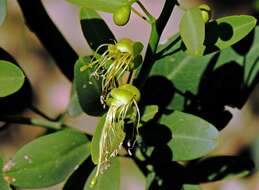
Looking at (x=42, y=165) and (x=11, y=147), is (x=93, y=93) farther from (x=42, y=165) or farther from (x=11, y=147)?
(x=11, y=147)

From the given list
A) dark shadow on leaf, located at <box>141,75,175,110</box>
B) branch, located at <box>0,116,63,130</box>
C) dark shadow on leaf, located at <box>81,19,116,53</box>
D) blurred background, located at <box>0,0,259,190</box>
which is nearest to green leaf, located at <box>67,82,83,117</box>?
branch, located at <box>0,116,63,130</box>

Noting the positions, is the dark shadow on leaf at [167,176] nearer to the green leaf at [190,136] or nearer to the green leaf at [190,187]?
the green leaf at [190,187]

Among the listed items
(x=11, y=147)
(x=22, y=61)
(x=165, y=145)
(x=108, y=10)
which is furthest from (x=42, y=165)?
(x=22, y=61)

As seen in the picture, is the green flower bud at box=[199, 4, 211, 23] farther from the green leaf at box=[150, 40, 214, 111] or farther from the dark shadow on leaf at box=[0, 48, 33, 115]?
the dark shadow on leaf at box=[0, 48, 33, 115]

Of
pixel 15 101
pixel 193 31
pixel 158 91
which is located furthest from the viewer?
pixel 15 101

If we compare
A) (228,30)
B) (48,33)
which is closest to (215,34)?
(228,30)

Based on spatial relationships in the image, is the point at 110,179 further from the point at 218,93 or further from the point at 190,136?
the point at 218,93

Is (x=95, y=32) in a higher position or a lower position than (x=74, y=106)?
higher
